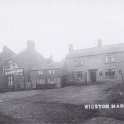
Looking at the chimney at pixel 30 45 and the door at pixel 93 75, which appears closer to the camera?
the door at pixel 93 75

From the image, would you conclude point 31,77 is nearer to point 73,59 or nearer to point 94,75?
point 73,59

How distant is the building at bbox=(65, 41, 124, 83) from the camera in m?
28.7

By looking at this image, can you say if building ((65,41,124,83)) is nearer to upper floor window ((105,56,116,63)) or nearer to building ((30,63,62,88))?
upper floor window ((105,56,116,63))

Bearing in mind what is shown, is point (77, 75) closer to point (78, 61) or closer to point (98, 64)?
point (78, 61)

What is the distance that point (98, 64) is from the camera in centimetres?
3036

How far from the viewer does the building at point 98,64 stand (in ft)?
94.1

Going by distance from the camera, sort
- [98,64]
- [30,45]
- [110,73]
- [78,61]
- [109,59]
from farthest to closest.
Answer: [30,45] → [78,61] → [98,64] → [109,59] → [110,73]

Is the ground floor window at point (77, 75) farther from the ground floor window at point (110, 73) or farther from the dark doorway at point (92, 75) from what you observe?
the ground floor window at point (110, 73)

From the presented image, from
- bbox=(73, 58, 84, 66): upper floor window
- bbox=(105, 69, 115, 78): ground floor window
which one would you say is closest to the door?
bbox=(105, 69, 115, 78): ground floor window

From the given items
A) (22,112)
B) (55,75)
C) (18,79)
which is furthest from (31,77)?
(22,112)

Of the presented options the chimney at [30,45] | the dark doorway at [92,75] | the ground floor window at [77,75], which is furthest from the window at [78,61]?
the chimney at [30,45]

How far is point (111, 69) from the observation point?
29.2m

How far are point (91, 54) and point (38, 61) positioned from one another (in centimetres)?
1060

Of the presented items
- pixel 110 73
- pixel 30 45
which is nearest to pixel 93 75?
pixel 110 73
